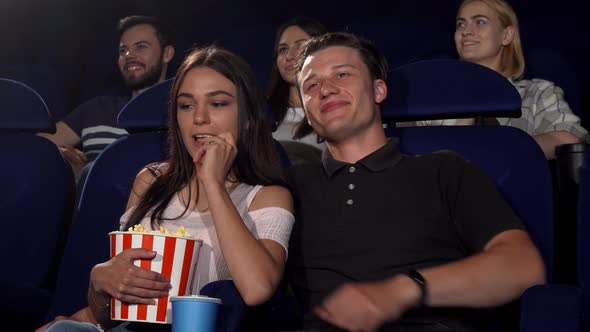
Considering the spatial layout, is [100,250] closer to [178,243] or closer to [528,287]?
[178,243]

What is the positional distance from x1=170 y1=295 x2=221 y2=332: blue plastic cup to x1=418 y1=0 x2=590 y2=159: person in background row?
4.25 feet

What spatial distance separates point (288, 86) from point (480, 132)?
2.97 ft

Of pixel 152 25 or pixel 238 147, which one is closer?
pixel 238 147

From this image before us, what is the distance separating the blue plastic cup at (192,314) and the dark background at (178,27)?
5.33 ft

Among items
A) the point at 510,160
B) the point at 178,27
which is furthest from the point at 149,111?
the point at 178,27

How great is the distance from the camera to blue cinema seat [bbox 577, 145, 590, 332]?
4.40 ft

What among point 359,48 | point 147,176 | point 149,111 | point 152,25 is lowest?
point 147,176

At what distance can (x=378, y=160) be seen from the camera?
1503mm

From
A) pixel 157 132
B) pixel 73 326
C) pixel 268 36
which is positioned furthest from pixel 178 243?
pixel 268 36

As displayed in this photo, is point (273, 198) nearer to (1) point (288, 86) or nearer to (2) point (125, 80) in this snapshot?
(1) point (288, 86)

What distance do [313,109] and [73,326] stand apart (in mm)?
586

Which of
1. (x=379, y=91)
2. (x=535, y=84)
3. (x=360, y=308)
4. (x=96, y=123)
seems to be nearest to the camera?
(x=360, y=308)

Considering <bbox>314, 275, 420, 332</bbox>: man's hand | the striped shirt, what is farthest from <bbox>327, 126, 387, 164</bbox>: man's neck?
the striped shirt

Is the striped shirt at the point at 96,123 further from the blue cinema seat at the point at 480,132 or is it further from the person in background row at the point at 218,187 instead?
the blue cinema seat at the point at 480,132
